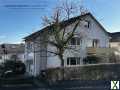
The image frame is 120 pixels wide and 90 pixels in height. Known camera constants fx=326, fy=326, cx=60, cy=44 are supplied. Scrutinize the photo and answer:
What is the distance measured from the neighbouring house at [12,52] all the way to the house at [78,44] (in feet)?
55.7

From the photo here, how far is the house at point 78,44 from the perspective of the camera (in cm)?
4622

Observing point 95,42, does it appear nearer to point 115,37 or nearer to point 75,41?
point 75,41

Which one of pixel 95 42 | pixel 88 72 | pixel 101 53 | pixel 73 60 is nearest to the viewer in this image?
pixel 88 72

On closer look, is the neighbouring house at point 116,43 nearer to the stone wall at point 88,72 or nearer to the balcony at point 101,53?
the balcony at point 101,53

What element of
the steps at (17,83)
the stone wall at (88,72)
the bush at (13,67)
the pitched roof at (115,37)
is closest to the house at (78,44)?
the bush at (13,67)

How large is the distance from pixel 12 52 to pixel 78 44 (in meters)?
30.6

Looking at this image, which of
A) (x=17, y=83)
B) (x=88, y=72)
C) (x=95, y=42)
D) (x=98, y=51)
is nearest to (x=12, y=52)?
(x=95, y=42)

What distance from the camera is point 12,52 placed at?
74.9 meters

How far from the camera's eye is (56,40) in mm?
43438

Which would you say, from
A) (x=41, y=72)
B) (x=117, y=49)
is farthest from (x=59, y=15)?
(x=117, y=49)

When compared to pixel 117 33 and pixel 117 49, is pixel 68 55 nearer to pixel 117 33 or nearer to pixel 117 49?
pixel 117 49

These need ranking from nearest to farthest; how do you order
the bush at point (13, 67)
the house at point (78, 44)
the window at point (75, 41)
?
the house at point (78, 44) → the window at point (75, 41) → the bush at point (13, 67)

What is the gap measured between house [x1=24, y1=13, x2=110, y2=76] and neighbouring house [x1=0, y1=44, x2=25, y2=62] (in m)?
17.0

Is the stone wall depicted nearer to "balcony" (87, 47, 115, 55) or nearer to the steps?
the steps
